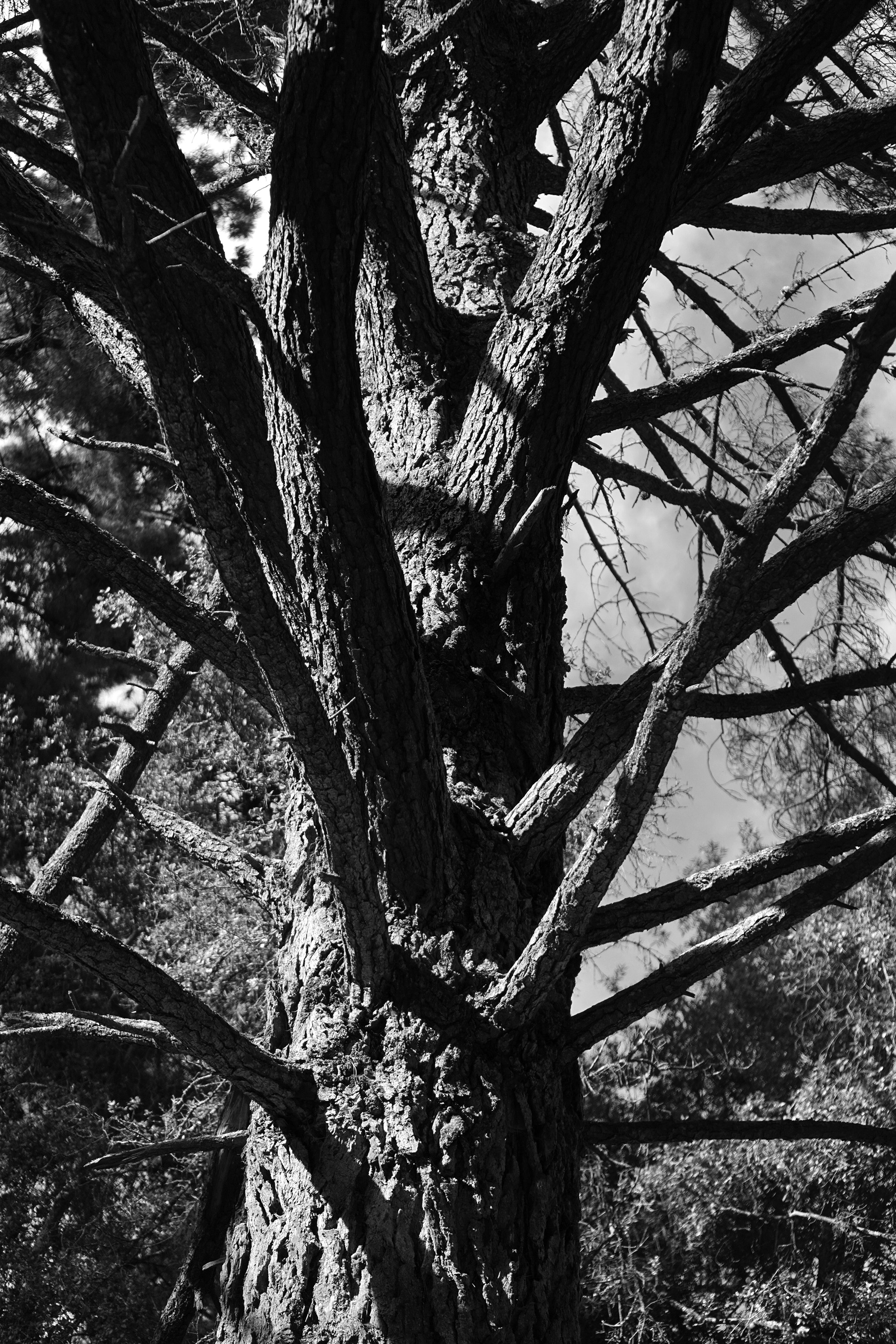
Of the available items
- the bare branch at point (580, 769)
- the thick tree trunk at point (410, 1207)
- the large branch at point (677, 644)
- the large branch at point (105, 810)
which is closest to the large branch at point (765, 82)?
the large branch at point (677, 644)

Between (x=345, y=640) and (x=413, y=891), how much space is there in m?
0.43

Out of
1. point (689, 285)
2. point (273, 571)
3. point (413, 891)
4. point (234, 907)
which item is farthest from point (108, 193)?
point (234, 907)

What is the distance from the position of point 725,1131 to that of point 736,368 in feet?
4.87

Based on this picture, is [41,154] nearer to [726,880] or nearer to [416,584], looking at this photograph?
[416,584]

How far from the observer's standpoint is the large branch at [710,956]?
1783mm

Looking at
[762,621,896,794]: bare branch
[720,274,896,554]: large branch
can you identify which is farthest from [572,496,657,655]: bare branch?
[720,274,896,554]: large branch

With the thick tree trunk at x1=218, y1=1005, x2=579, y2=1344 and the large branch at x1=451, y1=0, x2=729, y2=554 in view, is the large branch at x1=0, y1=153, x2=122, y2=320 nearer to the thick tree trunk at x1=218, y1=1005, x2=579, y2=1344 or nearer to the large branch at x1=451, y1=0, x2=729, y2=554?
the large branch at x1=451, y1=0, x2=729, y2=554

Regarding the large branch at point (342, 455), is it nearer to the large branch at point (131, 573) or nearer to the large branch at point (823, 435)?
the large branch at point (131, 573)

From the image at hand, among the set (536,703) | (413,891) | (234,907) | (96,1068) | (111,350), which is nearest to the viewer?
(413,891)

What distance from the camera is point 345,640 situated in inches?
65.1

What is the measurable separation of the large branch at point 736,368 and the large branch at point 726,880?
93cm

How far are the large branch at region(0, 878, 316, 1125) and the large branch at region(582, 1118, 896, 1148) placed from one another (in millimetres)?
621

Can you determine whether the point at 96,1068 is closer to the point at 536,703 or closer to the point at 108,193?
the point at 536,703

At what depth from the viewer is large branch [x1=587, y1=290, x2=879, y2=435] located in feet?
7.49
